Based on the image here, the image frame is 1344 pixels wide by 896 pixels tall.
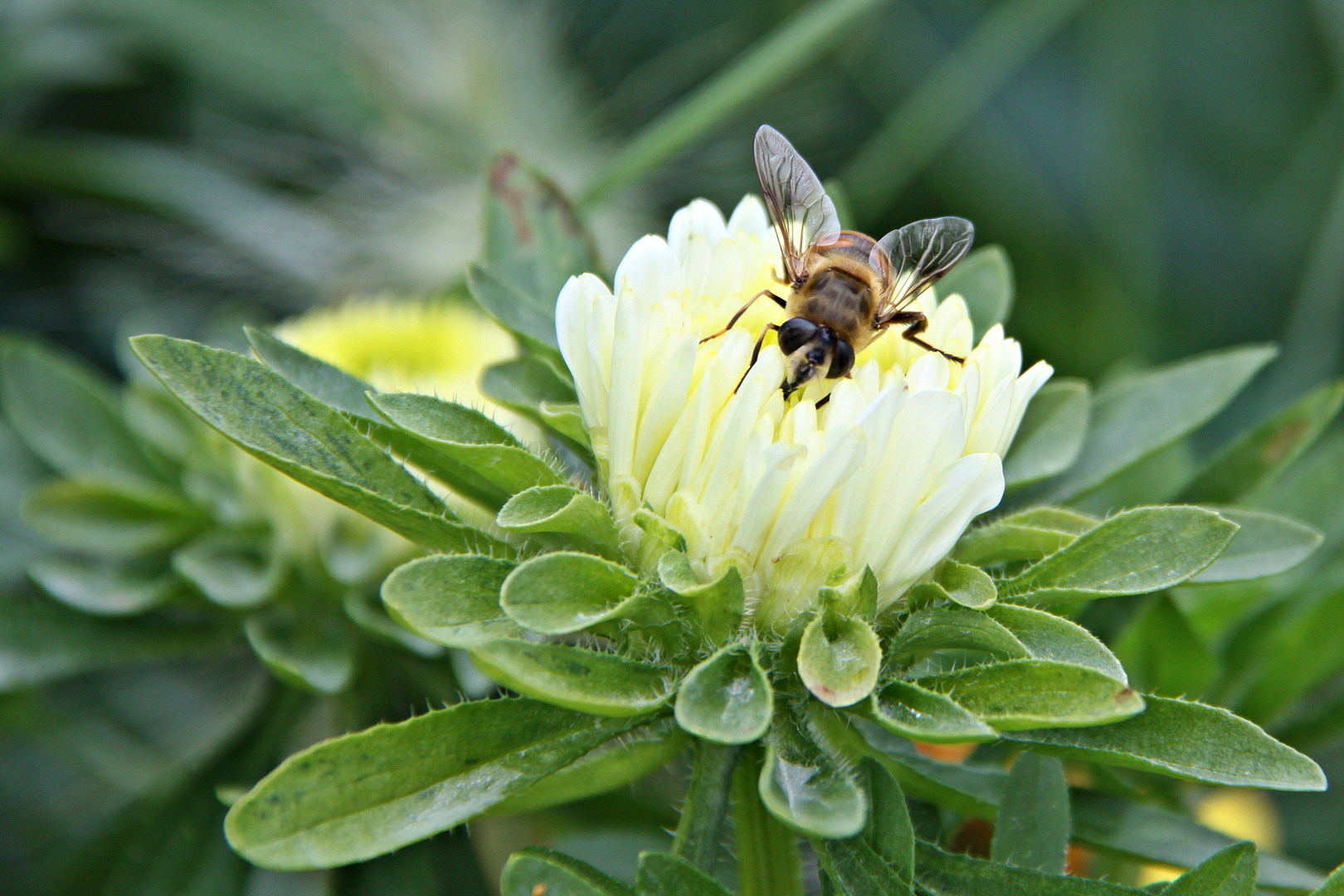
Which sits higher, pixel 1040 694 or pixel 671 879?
pixel 1040 694

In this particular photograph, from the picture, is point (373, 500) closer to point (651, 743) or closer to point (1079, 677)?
point (651, 743)

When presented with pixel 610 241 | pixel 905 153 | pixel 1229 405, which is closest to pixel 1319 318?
pixel 1229 405

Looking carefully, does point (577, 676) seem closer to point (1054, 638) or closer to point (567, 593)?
point (567, 593)

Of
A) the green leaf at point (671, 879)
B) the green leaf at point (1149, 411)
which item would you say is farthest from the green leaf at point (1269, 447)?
the green leaf at point (671, 879)

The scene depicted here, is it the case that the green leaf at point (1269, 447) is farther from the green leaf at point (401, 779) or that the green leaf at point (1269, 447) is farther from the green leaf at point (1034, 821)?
the green leaf at point (401, 779)

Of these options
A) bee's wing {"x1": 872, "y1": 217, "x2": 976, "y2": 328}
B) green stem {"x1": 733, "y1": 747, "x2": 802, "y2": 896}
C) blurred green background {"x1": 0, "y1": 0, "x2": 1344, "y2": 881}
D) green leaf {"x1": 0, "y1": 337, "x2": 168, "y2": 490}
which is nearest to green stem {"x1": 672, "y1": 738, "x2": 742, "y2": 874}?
green stem {"x1": 733, "y1": 747, "x2": 802, "y2": 896}

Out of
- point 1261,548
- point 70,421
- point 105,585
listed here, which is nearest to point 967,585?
point 1261,548
